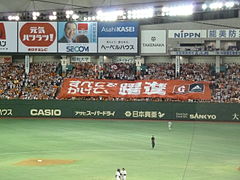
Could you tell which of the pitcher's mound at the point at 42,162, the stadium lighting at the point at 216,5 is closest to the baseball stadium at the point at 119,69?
the stadium lighting at the point at 216,5

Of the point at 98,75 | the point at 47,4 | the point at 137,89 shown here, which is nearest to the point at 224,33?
the point at 137,89

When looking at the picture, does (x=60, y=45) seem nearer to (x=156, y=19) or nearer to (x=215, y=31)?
(x=156, y=19)

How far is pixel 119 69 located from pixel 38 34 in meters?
11.5

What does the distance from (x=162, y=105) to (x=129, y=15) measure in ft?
37.3

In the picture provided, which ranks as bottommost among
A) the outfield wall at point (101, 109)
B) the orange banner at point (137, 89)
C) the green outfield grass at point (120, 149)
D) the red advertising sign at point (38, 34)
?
the green outfield grass at point (120, 149)

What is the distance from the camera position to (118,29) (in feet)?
192

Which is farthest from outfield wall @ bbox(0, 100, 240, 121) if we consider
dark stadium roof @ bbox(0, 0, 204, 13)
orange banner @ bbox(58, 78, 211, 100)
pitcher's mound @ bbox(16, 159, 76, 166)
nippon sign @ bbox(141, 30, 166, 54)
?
pitcher's mound @ bbox(16, 159, 76, 166)

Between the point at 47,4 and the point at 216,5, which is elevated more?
the point at 47,4

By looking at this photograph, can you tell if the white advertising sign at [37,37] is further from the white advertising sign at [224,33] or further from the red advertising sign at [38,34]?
the white advertising sign at [224,33]

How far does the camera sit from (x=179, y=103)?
5391cm

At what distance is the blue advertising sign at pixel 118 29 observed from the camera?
58.4 meters

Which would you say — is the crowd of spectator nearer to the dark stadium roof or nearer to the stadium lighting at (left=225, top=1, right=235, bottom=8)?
the dark stadium roof

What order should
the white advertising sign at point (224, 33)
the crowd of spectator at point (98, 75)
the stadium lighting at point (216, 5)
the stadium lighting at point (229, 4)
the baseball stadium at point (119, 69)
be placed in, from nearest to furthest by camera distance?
the stadium lighting at point (229, 4), the stadium lighting at point (216, 5), the baseball stadium at point (119, 69), the crowd of spectator at point (98, 75), the white advertising sign at point (224, 33)

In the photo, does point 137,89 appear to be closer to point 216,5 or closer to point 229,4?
point 216,5
